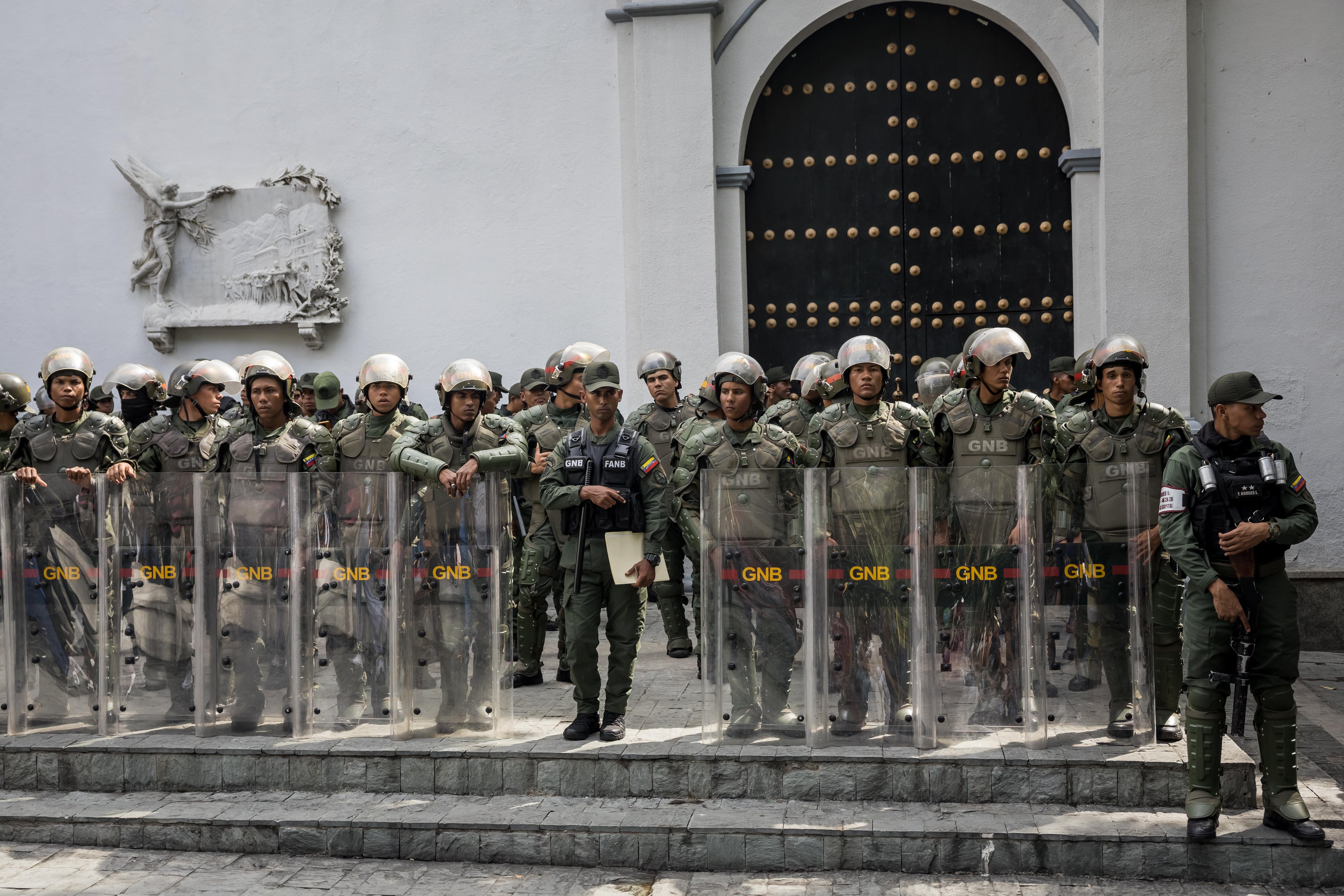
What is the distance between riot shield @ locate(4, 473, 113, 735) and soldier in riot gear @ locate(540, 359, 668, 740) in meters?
2.71

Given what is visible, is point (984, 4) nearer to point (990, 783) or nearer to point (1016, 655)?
point (1016, 655)

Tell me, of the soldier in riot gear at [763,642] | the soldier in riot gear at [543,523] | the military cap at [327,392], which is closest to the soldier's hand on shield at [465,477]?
the soldier in riot gear at [543,523]

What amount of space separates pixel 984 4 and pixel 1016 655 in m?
6.57

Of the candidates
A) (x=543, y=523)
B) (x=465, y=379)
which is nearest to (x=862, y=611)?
(x=543, y=523)

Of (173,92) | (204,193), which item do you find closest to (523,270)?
(204,193)

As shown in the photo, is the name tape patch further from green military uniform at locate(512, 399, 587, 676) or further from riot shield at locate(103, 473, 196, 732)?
riot shield at locate(103, 473, 196, 732)

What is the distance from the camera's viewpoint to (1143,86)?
31.9ft

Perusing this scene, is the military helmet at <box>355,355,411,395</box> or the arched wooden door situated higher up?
the arched wooden door

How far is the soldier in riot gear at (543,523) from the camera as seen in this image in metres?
7.46

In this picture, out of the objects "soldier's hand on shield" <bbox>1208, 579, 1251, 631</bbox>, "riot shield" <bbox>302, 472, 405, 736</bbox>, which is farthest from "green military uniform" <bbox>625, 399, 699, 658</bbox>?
"soldier's hand on shield" <bbox>1208, 579, 1251, 631</bbox>

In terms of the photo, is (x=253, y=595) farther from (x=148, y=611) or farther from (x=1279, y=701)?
(x=1279, y=701)

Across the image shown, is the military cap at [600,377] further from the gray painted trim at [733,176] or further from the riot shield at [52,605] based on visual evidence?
the gray painted trim at [733,176]

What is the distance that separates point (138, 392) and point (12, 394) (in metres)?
0.75

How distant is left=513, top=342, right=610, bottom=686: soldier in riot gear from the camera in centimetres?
746
